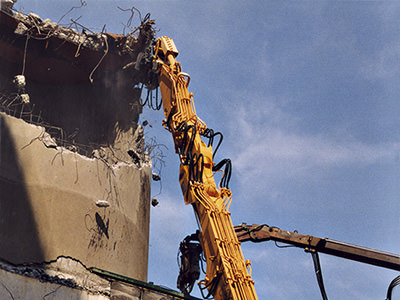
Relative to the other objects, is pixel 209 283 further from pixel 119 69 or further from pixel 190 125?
pixel 119 69

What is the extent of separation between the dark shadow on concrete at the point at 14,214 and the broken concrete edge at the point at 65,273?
16cm

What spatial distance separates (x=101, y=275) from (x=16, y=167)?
3106mm

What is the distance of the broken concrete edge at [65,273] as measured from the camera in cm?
1240

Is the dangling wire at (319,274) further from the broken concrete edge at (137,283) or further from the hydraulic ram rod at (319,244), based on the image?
the broken concrete edge at (137,283)

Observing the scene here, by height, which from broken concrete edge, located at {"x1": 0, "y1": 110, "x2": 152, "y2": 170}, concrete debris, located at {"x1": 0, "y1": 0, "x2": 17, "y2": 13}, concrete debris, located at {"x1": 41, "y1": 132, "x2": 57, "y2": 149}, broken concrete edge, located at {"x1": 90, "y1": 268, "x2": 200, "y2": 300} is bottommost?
broken concrete edge, located at {"x1": 90, "y1": 268, "x2": 200, "y2": 300}

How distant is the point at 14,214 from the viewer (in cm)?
1282

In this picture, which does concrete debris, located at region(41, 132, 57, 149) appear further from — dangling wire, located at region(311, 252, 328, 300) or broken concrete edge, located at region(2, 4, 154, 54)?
dangling wire, located at region(311, 252, 328, 300)

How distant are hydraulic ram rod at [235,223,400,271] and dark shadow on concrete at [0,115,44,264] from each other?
4.43 metres

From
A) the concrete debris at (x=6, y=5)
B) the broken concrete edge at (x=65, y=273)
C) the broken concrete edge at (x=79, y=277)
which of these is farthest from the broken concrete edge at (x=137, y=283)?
the concrete debris at (x=6, y=5)

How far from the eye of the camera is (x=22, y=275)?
12.2 m

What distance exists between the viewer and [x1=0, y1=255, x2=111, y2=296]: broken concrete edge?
12397 millimetres

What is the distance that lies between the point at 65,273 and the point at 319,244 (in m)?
5.52

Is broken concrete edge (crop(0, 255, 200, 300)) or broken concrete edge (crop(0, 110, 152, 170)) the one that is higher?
broken concrete edge (crop(0, 110, 152, 170))

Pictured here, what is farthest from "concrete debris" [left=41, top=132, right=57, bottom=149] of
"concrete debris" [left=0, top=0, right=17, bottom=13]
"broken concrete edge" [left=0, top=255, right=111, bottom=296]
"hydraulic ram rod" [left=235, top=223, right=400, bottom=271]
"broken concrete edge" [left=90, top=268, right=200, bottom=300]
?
"hydraulic ram rod" [left=235, top=223, right=400, bottom=271]
